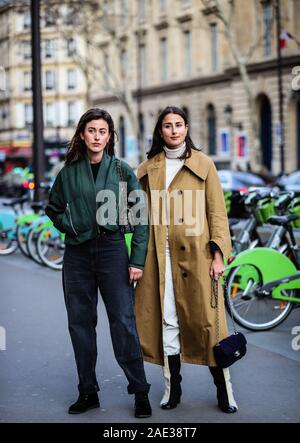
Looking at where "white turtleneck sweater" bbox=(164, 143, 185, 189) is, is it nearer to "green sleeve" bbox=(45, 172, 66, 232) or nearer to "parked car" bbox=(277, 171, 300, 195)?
"green sleeve" bbox=(45, 172, 66, 232)

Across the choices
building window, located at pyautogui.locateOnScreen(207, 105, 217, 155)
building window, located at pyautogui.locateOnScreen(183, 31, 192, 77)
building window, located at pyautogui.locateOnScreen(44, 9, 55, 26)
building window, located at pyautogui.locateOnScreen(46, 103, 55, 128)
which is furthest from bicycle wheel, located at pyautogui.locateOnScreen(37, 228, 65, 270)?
building window, located at pyautogui.locateOnScreen(46, 103, 55, 128)

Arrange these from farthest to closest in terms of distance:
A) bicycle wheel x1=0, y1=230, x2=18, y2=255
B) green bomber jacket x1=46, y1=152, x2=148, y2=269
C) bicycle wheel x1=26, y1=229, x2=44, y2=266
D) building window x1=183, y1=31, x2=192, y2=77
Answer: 1. building window x1=183, y1=31, x2=192, y2=77
2. bicycle wheel x1=0, y1=230, x2=18, y2=255
3. bicycle wheel x1=26, y1=229, x2=44, y2=266
4. green bomber jacket x1=46, y1=152, x2=148, y2=269

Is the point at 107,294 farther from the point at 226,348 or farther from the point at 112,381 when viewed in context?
the point at 112,381

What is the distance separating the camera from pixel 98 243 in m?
5.84

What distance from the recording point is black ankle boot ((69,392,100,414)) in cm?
598

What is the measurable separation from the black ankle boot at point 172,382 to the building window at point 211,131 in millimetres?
49792

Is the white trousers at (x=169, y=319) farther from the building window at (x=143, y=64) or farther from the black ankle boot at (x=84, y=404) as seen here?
the building window at (x=143, y=64)

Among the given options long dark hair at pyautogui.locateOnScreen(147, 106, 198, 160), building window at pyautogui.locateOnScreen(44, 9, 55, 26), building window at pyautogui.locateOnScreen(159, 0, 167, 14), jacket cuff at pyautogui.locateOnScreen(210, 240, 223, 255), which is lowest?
jacket cuff at pyautogui.locateOnScreen(210, 240, 223, 255)

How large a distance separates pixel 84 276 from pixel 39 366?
178 cm

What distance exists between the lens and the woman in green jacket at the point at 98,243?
19.1ft

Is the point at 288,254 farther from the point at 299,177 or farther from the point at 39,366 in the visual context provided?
the point at 299,177

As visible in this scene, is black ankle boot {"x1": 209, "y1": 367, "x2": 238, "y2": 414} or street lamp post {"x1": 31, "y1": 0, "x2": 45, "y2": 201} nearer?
black ankle boot {"x1": 209, "y1": 367, "x2": 238, "y2": 414}

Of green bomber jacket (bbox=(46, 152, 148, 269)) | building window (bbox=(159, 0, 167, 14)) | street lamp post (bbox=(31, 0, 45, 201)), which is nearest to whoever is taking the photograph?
green bomber jacket (bbox=(46, 152, 148, 269))
